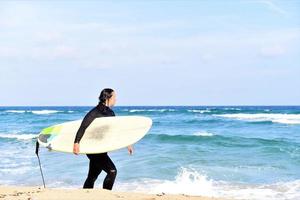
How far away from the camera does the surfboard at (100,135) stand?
6.27m

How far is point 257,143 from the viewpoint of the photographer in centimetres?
1762

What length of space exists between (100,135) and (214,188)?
3.52 meters

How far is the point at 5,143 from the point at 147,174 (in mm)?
11218

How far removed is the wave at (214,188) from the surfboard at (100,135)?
241 centimetres

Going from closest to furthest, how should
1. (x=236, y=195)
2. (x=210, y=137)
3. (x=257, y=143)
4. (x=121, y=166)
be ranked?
(x=236, y=195)
(x=121, y=166)
(x=257, y=143)
(x=210, y=137)

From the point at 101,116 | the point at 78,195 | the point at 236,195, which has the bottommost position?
the point at 236,195

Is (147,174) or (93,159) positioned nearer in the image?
(93,159)

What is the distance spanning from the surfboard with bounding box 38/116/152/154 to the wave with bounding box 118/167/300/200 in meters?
2.41

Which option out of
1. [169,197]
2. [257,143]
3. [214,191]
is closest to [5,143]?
[257,143]

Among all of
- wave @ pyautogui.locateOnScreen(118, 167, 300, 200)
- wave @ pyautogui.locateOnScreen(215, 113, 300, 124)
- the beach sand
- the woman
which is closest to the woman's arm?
the woman

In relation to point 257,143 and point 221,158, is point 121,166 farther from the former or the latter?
point 257,143

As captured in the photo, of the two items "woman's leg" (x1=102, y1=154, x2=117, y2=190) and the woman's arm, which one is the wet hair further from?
"woman's leg" (x1=102, y1=154, x2=117, y2=190)

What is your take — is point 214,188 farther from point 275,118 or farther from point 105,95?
point 275,118

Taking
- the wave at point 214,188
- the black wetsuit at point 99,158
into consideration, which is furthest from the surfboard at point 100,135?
the wave at point 214,188
